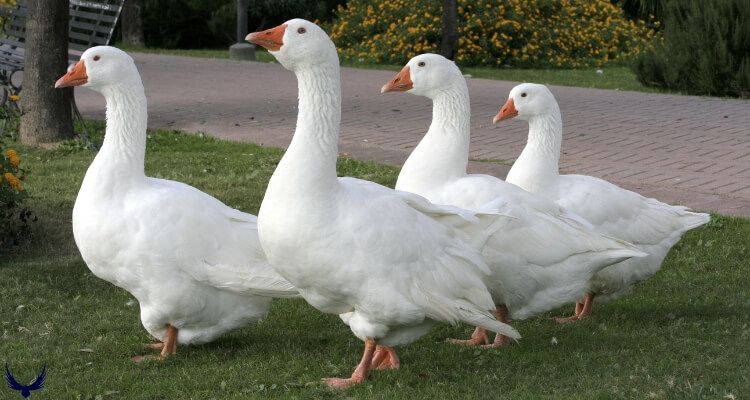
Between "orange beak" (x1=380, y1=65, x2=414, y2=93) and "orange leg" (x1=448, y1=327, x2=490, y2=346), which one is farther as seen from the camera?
"orange beak" (x1=380, y1=65, x2=414, y2=93)

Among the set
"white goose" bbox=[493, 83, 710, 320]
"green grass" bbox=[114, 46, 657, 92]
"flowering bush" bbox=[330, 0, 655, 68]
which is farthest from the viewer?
"flowering bush" bbox=[330, 0, 655, 68]

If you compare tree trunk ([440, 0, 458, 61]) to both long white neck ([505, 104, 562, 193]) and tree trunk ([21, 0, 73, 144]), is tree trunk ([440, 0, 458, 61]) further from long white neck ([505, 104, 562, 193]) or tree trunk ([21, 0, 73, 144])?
long white neck ([505, 104, 562, 193])

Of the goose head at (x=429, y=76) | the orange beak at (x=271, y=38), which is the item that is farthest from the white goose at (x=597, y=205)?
the orange beak at (x=271, y=38)

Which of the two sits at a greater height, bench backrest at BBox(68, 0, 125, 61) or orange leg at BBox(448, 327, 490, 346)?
bench backrest at BBox(68, 0, 125, 61)

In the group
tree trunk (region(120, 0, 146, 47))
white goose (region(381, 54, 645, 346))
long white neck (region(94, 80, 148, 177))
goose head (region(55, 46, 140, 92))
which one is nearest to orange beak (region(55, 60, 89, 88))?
goose head (region(55, 46, 140, 92))

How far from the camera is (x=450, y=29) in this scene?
18453mm

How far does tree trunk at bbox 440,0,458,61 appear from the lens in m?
18.2

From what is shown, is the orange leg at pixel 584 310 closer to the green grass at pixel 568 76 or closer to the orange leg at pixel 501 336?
the orange leg at pixel 501 336

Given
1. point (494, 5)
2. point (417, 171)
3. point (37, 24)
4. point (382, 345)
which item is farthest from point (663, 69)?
point (382, 345)

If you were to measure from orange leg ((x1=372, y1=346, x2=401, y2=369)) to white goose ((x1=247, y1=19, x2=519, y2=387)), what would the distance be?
0.25 meters

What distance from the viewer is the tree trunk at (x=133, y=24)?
80.9ft

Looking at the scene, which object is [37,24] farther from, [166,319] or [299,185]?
[299,185]

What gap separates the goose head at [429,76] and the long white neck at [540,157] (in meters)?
0.54

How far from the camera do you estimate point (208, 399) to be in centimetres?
420
